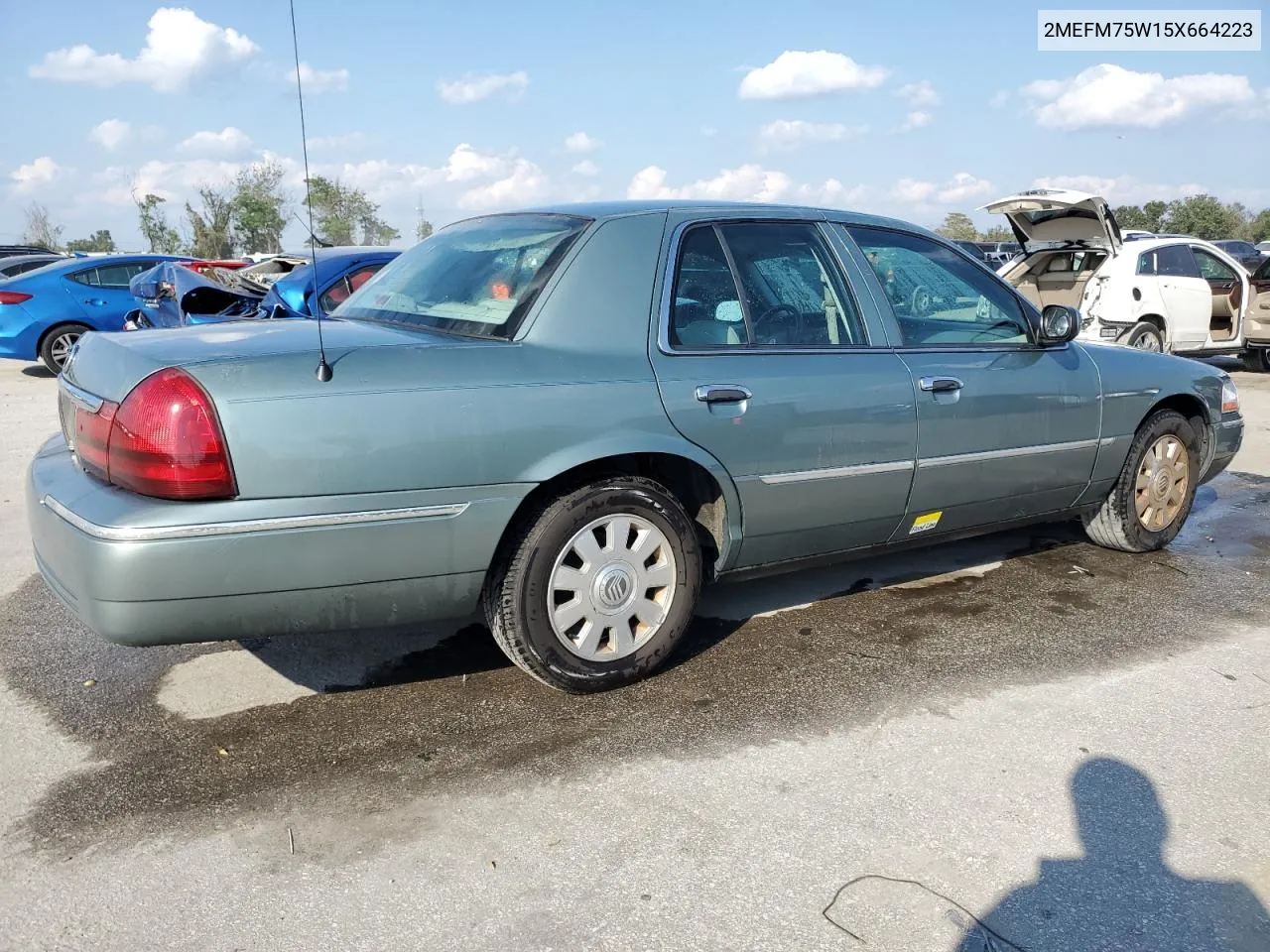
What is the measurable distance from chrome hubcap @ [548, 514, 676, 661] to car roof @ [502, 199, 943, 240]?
3.54ft

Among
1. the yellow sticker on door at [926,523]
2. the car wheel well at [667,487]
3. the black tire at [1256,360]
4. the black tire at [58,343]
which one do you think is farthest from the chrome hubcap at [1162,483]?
the black tire at [58,343]

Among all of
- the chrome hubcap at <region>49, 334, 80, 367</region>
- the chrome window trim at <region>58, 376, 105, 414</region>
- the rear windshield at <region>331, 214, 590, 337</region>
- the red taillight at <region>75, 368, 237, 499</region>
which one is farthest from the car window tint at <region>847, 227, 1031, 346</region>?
the chrome hubcap at <region>49, 334, 80, 367</region>

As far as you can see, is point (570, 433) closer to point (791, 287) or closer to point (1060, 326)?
point (791, 287)

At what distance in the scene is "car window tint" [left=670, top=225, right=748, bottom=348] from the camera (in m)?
3.47

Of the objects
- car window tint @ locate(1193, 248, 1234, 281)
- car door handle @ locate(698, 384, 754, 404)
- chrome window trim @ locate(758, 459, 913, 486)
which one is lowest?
chrome window trim @ locate(758, 459, 913, 486)

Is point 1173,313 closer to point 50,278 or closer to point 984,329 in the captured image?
point 984,329

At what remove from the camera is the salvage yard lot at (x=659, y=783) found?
2.29m

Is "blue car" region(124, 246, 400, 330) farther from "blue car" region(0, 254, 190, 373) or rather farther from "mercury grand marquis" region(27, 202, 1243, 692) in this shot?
"mercury grand marquis" region(27, 202, 1243, 692)

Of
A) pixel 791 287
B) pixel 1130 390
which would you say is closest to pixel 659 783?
pixel 791 287

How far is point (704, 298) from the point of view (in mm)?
3557

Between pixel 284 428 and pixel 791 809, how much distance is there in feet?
5.43

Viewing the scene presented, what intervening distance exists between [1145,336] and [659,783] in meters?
10.5

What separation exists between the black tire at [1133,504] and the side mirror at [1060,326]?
82 centimetres

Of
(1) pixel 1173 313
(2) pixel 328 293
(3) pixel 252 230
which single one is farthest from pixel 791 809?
(3) pixel 252 230
